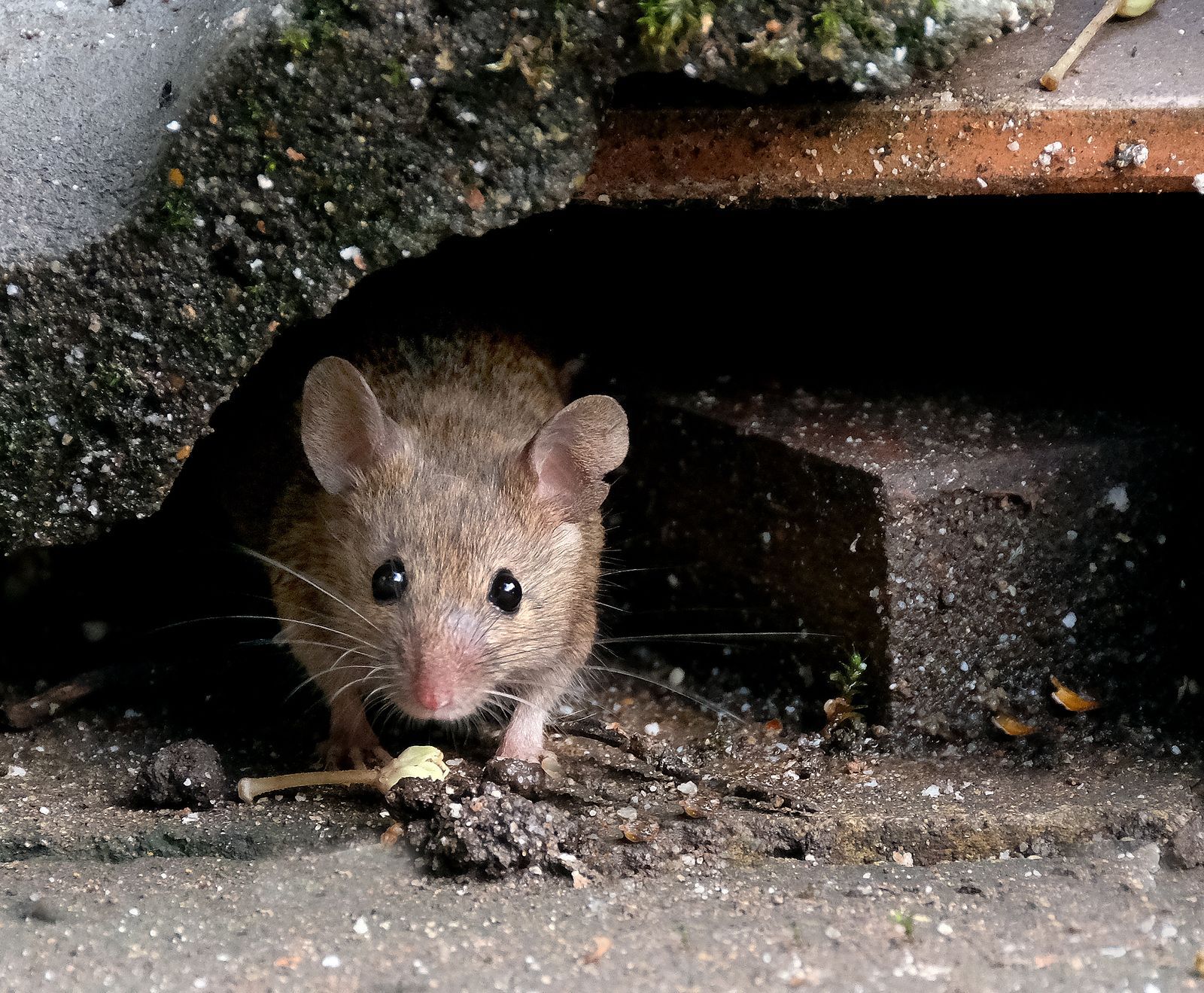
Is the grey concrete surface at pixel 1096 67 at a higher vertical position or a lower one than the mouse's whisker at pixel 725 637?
higher

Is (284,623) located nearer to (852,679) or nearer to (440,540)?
(440,540)

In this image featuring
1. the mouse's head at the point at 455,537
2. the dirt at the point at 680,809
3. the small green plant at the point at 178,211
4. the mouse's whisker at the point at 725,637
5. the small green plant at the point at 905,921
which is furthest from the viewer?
the mouse's whisker at the point at 725,637

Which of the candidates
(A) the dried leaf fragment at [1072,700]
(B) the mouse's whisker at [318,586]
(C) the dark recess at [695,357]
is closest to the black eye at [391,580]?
(B) the mouse's whisker at [318,586]

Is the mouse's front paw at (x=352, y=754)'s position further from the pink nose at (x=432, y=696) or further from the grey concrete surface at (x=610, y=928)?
the grey concrete surface at (x=610, y=928)

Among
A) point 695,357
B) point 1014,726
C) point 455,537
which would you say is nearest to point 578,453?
point 455,537

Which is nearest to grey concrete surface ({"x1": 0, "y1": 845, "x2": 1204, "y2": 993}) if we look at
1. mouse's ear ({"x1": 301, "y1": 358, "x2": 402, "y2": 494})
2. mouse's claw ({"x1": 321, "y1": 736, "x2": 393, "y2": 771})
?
mouse's claw ({"x1": 321, "y1": 736, "x2": 393, "y2": 771})

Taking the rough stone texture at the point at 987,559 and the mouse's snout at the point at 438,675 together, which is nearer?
the mouse's snout at the point at 438,675

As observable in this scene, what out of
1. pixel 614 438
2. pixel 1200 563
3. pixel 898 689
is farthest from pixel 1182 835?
pixel 614 438

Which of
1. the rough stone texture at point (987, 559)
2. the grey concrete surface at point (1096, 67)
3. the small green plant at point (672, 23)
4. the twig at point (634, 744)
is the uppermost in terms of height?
the grey concrete surface at point (1096, 67)
